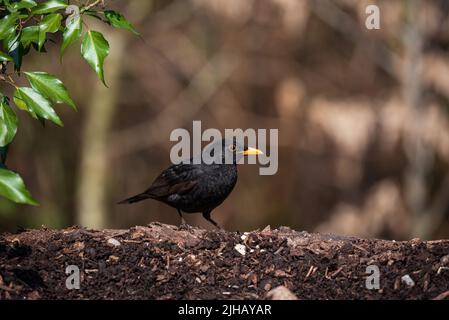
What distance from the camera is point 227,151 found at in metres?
7.53

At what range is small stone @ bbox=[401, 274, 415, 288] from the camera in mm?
4602

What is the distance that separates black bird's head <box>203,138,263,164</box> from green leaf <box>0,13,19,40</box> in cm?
333

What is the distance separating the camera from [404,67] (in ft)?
A: 38.7

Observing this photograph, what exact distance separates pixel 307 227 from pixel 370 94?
220 cm

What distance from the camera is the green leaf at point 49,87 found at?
14.1 feet

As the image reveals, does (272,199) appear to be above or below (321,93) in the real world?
below

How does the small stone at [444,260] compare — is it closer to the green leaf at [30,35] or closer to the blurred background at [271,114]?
the green leaf at [30,35]

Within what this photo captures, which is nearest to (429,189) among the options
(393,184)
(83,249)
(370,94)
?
(393,184)

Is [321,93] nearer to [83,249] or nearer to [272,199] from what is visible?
[272,199]

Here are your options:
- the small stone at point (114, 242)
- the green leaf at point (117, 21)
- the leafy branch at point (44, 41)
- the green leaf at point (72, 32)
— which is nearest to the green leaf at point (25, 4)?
the leafy branch at point (44, 41)

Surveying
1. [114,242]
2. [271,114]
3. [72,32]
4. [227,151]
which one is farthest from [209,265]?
[271,114]

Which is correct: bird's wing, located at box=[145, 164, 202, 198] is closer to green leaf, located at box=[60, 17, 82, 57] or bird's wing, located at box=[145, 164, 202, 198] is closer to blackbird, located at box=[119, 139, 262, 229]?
blackbird, located at box=[119, 139, 262, 229]

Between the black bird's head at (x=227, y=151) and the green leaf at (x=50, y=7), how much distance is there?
11.3ft

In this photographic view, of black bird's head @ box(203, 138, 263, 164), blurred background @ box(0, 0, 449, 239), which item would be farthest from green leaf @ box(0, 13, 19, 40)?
blurred background @ box(0, 0, 449, 239)
